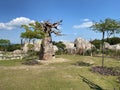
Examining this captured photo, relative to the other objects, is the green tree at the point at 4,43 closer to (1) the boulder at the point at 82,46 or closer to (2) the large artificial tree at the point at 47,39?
(1) the boulder at the point at 82,46

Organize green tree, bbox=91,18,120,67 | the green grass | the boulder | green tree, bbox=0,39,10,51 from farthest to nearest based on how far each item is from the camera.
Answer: green tree, bbox=0,39,10,51
the boulder
green tree, bbox=91,18,120,67
the green grass

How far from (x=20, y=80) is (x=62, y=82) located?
2395mm

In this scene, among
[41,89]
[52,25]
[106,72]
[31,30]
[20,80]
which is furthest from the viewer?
[31,30]

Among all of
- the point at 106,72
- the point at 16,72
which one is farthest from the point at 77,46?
the point at 16,72

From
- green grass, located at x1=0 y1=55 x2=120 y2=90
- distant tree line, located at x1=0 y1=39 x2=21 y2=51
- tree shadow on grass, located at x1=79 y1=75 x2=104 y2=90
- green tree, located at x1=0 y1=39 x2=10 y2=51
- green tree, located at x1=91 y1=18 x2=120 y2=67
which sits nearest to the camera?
green grass, located at x1=0 y1=55 x2=120 y2=90

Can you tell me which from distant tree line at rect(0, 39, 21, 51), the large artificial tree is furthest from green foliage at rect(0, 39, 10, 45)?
the large artificial tree

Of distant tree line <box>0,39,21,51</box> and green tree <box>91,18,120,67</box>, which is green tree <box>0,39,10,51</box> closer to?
distant tree line <box>0,39,21,51</box>

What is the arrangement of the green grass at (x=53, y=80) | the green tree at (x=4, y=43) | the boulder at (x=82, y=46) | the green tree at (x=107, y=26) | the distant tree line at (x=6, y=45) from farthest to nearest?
the green tree at (x=4, y=43) → the distant tree line at (x=6, y=45) → the boulder at (x=82, y=46) → the green tree at (x=107, y=26) → the green grass at (x=53, y=80)

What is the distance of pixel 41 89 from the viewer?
1093 cm

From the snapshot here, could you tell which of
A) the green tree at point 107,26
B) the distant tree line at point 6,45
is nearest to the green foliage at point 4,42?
the distant tree line at point 6,45

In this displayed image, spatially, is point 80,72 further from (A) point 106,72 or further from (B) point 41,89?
(B) point 41,89

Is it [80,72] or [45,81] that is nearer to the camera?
[45,81]

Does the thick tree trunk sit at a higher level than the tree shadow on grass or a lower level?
higher

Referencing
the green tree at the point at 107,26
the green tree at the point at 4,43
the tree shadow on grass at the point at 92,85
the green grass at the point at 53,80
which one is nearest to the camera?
the green grass at the point at 53,80
